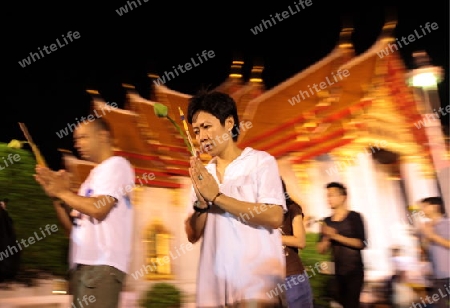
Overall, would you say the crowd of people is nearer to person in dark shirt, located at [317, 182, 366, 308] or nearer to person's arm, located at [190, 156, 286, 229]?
person's arm, located at [190, 156, 286, 229]

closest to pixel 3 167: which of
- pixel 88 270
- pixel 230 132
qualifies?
pixel 88 270

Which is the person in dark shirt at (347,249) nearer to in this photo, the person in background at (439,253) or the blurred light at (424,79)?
the person in background at (439,253)

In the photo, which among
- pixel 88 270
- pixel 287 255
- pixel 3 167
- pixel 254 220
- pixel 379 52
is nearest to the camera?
pixel 254 220

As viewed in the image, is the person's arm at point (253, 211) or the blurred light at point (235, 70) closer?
the person's arm at point (253, 211)

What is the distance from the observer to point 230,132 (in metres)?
2.47

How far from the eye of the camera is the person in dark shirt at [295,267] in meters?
3.85

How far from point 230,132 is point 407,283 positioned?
5.29 meters

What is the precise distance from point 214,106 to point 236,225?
0.58 m

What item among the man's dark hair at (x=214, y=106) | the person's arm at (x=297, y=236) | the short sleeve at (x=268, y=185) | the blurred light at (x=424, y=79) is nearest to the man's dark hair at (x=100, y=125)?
the man's dark hair at (x=214, y=106)

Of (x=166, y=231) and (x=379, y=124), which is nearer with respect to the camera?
(x=379, y=124)

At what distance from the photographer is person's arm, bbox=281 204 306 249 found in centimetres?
386

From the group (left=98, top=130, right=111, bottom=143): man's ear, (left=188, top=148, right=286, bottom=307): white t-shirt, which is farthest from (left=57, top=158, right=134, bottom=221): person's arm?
(left=188, top=148, right=286, bottom=307): white t-shirt

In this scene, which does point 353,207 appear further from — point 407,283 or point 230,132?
point 230,132

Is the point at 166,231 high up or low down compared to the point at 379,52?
down
